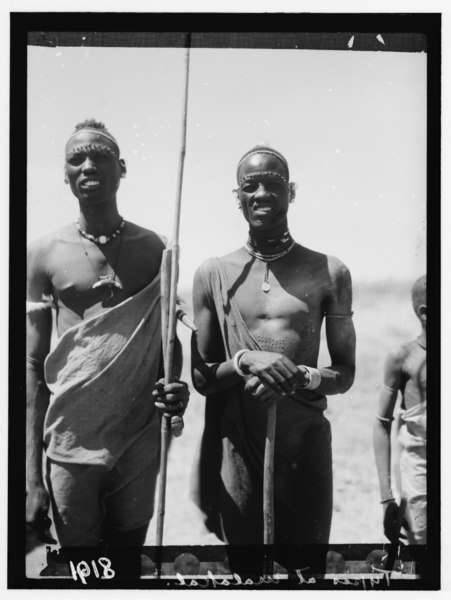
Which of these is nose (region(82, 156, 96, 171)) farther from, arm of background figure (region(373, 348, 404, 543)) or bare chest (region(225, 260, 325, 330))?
arm of background figure (region(373, 348, 404, 543))

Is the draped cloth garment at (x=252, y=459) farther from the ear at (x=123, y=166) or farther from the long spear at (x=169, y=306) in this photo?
the ear at (x=123, y=166)

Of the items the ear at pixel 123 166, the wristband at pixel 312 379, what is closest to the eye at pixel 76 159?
the ear at pixel 123 166

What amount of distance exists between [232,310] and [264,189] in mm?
479

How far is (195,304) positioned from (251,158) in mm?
602

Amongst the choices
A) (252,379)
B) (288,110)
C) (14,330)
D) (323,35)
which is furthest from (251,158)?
(14,330)

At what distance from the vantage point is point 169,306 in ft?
15.1

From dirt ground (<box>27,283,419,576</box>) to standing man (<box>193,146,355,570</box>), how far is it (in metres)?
0.04

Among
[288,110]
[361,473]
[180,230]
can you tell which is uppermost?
[288,110]

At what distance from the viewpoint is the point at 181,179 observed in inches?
183

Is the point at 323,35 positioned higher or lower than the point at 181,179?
higher

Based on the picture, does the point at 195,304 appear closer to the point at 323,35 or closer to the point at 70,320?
the point at 70,320

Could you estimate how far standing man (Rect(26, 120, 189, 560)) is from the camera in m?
4.63

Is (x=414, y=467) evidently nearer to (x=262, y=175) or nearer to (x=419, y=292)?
(x=419, y=292)

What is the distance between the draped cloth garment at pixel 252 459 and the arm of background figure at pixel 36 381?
0.61m
